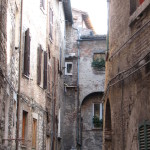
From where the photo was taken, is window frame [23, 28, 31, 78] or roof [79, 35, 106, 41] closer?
window frame [23, 28, 31, 78]

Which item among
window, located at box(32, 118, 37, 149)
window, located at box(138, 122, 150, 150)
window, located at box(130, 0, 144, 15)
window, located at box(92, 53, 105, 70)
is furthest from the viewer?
window, located at box(92, 53, 105, 70)

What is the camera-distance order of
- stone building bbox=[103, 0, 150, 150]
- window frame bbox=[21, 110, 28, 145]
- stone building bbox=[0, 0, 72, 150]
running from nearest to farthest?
stone building bbox=[103, 0, 150, 150], stone building bbox=[0, 0, 72, 150], window frame bbox=[21, 110, 28, 145]

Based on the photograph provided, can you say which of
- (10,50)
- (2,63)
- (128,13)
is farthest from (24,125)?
(128,13)

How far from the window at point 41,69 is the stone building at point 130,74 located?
4069 millimetres

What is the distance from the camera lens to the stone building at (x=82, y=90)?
23.6 meters

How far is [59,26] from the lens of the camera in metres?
22.1

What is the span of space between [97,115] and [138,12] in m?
15.7

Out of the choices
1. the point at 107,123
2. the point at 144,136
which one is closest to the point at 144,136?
the point at 144,136

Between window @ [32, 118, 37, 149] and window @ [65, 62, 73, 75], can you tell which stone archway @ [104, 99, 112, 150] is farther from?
window @ [65, 62, 73, 75]

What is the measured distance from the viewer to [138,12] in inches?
352

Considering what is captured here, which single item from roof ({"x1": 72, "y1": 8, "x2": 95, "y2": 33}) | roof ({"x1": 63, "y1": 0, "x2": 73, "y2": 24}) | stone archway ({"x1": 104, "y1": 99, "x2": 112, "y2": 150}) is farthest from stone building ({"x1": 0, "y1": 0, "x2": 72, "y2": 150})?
roof ({"x1": 72, "y1": 8, "x2": 95, "y2": 33})

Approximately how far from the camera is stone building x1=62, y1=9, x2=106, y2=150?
Answer: 2358cm

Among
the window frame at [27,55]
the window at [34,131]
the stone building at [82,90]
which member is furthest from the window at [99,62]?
the window frame at [27,55]

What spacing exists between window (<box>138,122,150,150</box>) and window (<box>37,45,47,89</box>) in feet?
24.7
